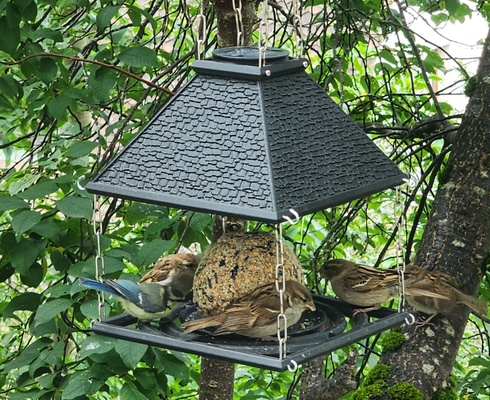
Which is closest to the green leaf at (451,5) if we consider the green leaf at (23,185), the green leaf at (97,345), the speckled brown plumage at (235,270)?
the speckled brown plumage at (235,270)

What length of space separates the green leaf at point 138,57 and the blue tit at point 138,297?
0.93m

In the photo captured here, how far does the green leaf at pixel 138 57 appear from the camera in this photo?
10.8 ft

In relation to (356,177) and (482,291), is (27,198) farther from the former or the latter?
(482,291)

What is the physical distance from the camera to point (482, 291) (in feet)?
12.7

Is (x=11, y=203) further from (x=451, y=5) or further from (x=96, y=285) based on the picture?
(x=451, y=5)

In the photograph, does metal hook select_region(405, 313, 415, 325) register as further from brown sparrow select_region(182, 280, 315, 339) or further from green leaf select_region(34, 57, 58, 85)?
green leaf select_region(34, 57, 58, 85)

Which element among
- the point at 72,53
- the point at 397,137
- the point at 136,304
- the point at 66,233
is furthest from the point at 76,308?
the point at 397,137

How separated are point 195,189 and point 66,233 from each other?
149 centimetres

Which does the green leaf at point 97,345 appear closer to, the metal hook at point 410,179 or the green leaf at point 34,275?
the green leaf at point 34,275

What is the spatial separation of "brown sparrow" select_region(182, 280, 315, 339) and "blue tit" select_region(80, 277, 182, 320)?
0.70ft

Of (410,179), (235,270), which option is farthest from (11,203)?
(410,179)

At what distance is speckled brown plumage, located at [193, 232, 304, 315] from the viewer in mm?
2598

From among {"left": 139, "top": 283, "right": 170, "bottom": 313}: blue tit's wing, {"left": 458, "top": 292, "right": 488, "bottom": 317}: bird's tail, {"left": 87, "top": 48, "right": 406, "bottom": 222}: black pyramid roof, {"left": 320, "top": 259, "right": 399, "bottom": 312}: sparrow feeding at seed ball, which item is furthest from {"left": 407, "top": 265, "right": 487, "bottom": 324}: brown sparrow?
{"left": 139, "top": 283, "right": 170, "bottom": 313}: blue tit's wing

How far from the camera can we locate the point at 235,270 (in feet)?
8.57
